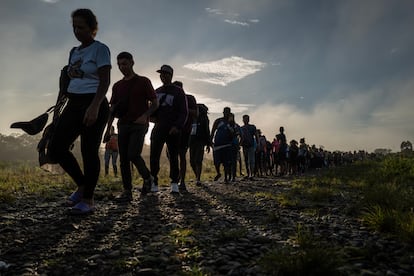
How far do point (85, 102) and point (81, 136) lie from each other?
0.43 m

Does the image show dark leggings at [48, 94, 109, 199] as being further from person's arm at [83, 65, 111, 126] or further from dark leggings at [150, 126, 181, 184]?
dark leggings at [150, 126, 181, 184]

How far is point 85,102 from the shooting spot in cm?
445

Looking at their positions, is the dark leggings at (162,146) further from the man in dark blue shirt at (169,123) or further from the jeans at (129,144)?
the jeans at (129,144)

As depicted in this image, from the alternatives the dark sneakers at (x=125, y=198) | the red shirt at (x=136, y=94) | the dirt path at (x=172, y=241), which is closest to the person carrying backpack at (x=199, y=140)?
the red shirt at (x=136, y=94)

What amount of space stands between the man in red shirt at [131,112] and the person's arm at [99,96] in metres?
1.88

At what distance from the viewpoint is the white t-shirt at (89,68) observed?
175 inches

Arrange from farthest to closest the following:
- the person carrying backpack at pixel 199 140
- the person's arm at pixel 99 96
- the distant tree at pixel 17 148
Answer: the distant tree at pixel 17 148 → the person carrying backpack at pixel 199 140 → the person's arm at pixel 99 96

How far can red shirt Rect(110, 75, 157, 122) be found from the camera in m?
6.30

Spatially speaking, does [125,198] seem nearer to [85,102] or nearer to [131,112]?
[131,112]

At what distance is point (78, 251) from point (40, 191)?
5.45 metres

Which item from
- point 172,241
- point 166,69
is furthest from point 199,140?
point 172,241

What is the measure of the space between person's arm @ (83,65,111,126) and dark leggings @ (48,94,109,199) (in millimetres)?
172

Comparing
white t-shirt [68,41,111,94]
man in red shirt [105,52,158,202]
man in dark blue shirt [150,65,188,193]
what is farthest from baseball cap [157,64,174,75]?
white t-shirt [68,41,111,94]

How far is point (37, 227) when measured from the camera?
3998mm
